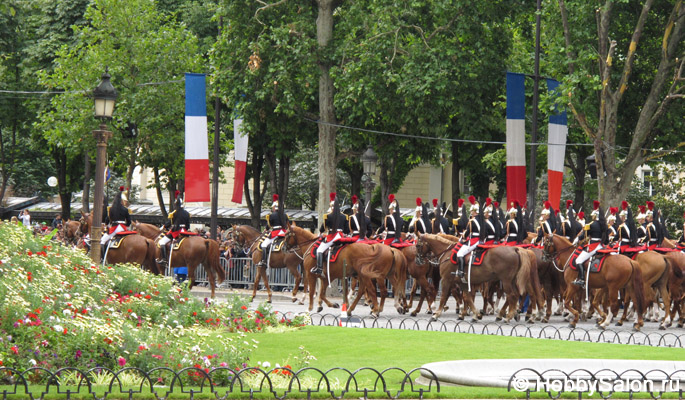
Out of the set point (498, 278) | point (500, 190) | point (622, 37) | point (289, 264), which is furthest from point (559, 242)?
point (500, 190)

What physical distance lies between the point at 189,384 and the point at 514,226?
1443 centimetres

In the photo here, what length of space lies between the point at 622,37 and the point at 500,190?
19.4m

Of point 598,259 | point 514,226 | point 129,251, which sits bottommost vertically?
point 129,251

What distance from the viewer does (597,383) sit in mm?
13242

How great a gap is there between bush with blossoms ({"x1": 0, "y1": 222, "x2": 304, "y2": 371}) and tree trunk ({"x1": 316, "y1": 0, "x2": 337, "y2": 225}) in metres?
14.8

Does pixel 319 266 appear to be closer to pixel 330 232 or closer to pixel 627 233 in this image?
pixel 330 232

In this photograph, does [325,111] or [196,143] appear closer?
[196,143]

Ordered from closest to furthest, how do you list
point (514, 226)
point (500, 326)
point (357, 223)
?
point (500, 326) → point (514, 226) → point (357, 223)

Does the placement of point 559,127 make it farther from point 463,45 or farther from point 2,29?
point 2,29

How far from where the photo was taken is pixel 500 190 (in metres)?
53.7

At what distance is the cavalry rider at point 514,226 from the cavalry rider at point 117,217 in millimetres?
10286

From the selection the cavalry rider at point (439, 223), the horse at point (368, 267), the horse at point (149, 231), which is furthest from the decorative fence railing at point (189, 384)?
the horse at point (149, 231)

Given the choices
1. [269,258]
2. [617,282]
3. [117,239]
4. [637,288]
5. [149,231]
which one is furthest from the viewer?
[149,231]
